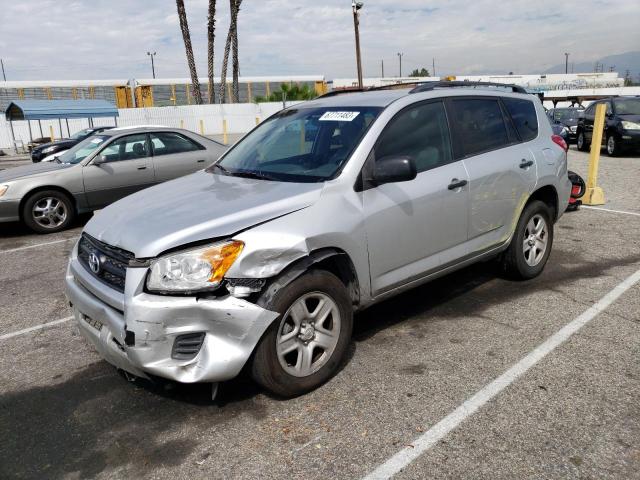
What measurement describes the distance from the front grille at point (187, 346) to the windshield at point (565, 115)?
20.5 m

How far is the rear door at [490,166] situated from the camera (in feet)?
14.0

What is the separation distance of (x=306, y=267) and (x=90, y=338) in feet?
4.44

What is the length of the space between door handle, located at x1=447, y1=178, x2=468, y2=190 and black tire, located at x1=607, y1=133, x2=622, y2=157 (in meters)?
12.9

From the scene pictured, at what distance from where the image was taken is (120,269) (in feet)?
9.93

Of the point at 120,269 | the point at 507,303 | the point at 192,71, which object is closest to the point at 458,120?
the point at 507,303

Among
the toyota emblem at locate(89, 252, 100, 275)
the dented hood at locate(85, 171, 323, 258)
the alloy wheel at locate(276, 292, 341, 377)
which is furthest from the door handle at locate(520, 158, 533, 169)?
the toyota emblem at locate(89, 252, 100, 275)

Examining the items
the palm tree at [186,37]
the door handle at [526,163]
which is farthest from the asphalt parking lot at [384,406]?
the palm tree at [186,37]

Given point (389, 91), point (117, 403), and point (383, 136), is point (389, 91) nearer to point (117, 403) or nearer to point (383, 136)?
point (383, 136)

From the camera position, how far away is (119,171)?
8.70m

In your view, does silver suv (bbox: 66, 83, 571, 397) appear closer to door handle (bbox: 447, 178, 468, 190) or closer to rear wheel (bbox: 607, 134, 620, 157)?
door handle (bbox: 447, 178, 468, 190)

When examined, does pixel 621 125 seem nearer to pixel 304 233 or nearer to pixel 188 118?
pixel 304 233

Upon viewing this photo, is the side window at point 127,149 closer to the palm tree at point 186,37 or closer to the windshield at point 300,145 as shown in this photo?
the windshield at point 300,145

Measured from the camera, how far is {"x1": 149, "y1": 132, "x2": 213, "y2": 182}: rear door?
29.7 ft

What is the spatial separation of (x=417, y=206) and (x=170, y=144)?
21.2ft
